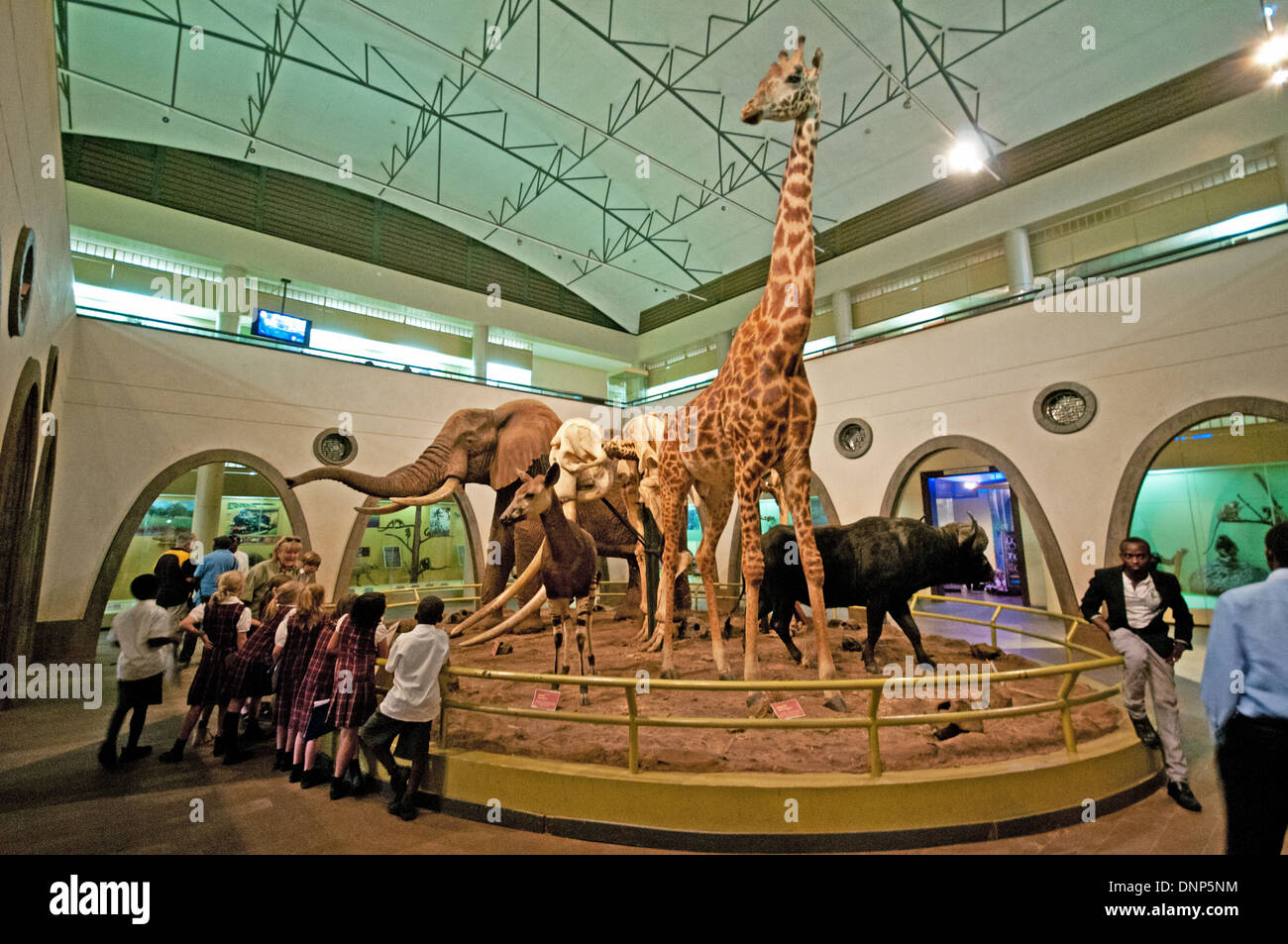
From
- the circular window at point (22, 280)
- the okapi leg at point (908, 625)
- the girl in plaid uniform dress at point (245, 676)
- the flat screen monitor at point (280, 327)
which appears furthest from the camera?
the flat screen monitor at point (280, 327)

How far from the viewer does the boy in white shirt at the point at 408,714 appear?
304 centimetres

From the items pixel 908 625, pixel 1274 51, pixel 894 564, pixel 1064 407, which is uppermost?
pixel 1274 51

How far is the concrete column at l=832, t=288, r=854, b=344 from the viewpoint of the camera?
1415cm

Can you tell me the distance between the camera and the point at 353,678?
3307 millimetres

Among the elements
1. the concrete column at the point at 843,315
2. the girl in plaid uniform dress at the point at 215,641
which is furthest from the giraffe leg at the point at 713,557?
the concrete column at the point at 843,315

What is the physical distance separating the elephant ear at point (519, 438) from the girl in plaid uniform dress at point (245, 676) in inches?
118

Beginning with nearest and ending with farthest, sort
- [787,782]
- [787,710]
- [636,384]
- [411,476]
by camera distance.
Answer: [787,782] → [787,710] → [411,476] → [636,384]

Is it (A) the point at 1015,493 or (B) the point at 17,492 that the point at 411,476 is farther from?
(A) the point at 1015,493

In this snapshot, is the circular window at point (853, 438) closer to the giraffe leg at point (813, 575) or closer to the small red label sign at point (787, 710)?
the giraffe leg at point (813, 575)

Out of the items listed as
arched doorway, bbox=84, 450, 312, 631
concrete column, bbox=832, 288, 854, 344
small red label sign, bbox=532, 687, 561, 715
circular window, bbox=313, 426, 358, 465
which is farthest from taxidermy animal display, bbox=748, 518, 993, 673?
concrete column, bbox=832, 288, 854, 344

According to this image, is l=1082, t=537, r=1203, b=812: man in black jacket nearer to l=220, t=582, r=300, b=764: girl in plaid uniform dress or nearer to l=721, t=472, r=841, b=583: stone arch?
l=220, t=582, r=300, b=764: girl in plaid uniform dress

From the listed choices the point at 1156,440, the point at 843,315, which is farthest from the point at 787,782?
the point at 843,315

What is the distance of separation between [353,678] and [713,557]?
282 cm

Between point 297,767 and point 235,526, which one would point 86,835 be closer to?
point 297,767
